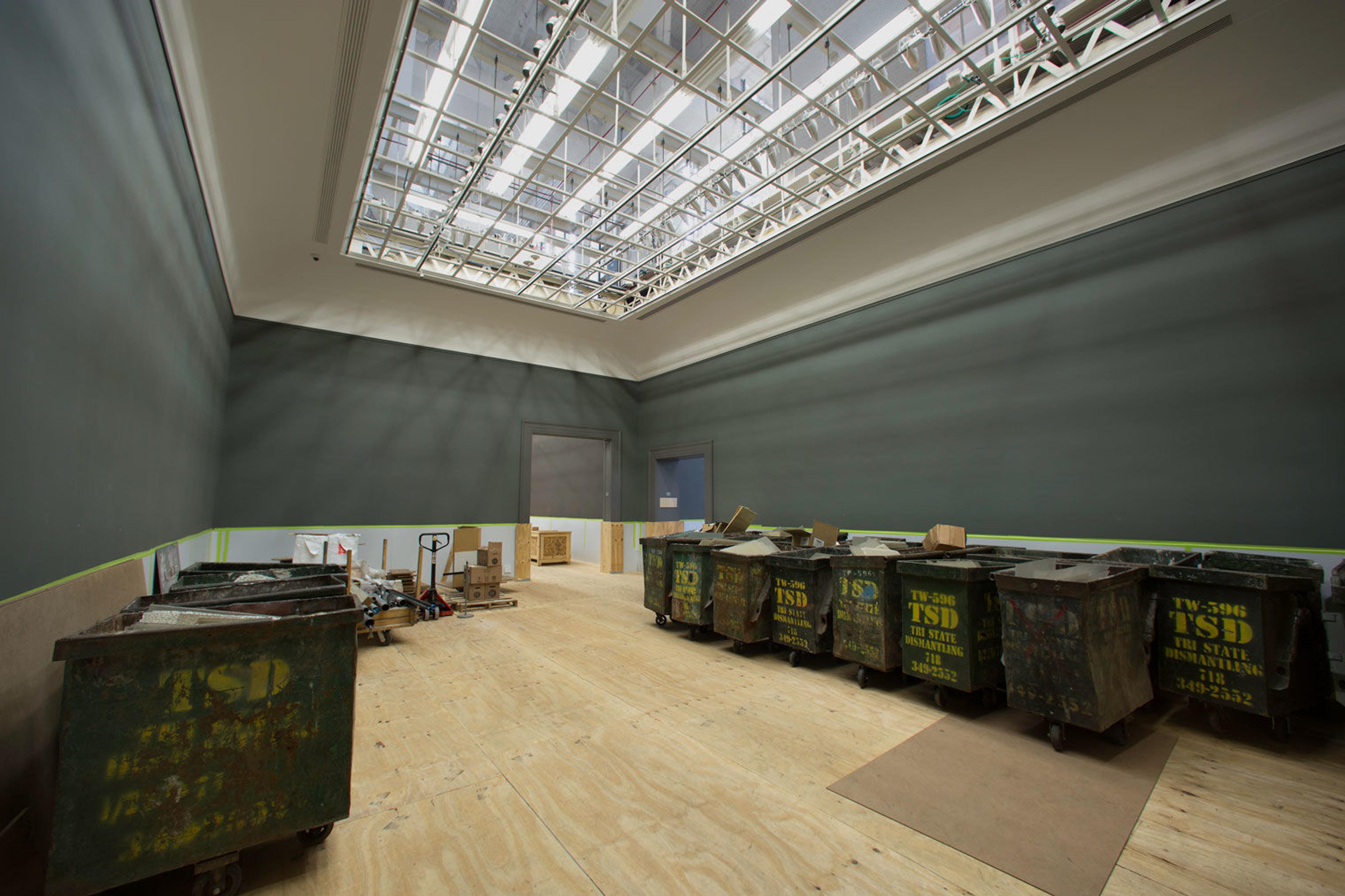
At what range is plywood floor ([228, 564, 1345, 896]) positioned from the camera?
171 centimetres

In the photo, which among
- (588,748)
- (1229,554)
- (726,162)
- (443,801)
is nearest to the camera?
(443,801)

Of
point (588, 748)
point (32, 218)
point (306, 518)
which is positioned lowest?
point (588, 748)

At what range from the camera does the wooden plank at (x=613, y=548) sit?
31.8 ft

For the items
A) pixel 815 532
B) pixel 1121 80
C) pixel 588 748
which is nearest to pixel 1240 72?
pixel 1121 80

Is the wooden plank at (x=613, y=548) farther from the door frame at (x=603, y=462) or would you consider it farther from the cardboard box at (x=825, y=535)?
the cardboard box at (x=825, y=535)

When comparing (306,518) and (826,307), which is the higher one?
(826,307)

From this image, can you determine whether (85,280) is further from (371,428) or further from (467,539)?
(371,428)

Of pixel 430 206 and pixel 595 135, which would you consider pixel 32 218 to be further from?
pixel 430 206

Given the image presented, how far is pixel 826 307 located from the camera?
715cm

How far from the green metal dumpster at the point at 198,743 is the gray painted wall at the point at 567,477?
28.1 feet

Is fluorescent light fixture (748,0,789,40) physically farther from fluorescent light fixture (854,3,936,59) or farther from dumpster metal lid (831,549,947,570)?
dumpster metal lid (831,549,947,570)

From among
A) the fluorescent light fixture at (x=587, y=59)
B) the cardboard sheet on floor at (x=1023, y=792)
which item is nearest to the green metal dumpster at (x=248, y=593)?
the cardboard sheet on floor at (x=1023, y=792)

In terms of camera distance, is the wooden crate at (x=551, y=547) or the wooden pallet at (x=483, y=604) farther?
the wooden crate at (x=551, y=547)

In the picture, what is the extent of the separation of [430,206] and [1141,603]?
756cm
